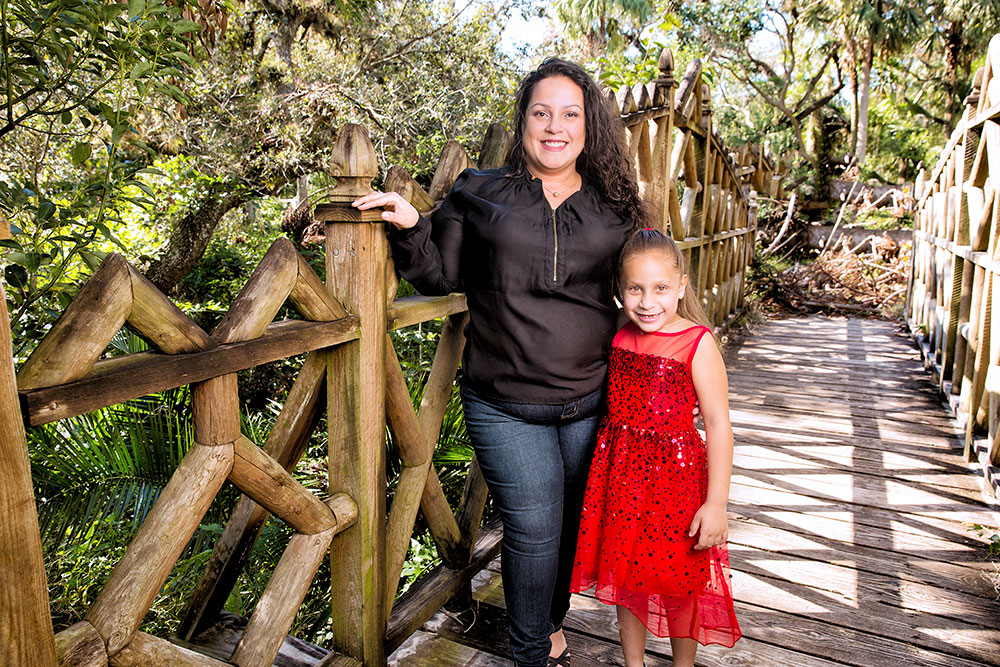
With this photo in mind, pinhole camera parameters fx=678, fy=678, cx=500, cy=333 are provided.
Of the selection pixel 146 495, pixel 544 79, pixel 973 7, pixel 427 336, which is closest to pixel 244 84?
pixel 427 336

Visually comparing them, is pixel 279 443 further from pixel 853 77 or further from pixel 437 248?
pixel 853 77

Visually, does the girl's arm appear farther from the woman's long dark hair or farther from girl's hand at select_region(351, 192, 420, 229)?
girl's hand at select_region(351, 192, 420, 229)

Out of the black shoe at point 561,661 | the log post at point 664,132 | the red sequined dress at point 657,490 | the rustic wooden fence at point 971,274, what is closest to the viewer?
the red sequined dress at point 657,490

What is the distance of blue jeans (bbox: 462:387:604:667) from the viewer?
5.92 feet

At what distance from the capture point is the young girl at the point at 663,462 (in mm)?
1781

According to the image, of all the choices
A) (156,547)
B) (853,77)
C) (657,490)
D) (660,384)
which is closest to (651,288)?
(660,384)

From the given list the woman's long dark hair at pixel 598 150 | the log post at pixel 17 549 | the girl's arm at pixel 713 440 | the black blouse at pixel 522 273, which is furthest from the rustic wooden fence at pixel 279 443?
the girl's arm at pixel 713 440

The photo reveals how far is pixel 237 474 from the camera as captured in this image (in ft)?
4.52

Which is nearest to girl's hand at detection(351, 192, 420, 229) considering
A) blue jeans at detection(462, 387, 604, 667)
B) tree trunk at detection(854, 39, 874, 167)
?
blue jeans at detection(462, 387, 604, 667)

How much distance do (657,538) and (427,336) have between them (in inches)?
110

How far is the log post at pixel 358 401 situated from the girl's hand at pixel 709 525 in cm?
84

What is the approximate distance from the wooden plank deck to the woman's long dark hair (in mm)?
1416

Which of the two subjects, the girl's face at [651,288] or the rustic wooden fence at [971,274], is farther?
the rustic wooden fence at [971,274]

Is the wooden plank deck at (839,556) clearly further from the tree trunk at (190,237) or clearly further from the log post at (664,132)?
the tree trunk at (190,237)
